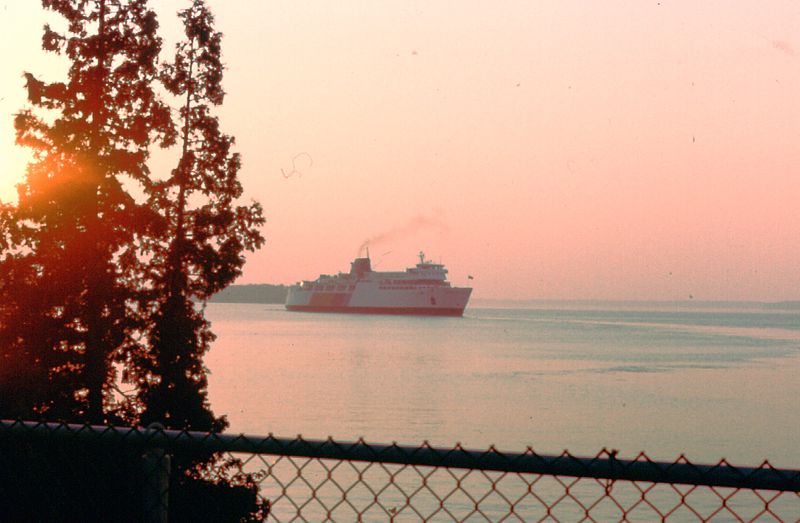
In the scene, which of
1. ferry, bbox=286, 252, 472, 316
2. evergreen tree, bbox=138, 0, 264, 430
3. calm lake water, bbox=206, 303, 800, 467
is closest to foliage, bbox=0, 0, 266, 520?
evergreen tree, bbox=138, 0, 264, 430

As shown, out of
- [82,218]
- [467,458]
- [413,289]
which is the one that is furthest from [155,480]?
[413,289]

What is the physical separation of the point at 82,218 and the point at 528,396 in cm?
4284

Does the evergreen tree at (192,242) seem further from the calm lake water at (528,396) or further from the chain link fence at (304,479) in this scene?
the calm lake water at (528,396)

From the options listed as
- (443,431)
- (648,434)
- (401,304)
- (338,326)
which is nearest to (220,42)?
(443,431)

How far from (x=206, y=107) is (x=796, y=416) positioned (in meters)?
40.9

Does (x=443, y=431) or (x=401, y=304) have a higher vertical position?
(x=401, y=304)

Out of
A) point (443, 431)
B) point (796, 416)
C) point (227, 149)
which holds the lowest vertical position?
point (443, 431)

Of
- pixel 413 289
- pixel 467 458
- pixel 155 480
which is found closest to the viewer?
pixel 467 458

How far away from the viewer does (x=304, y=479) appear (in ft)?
14.0

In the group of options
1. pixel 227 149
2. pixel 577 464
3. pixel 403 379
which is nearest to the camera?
pixel 577 464

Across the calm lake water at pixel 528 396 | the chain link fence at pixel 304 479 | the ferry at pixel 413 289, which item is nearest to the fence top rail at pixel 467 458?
the chain link fence at pixel 304 479

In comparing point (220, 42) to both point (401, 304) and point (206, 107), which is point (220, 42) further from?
point (401, 304)

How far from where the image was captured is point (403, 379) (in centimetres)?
7925

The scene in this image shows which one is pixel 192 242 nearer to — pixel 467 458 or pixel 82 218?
pixel 82 218
